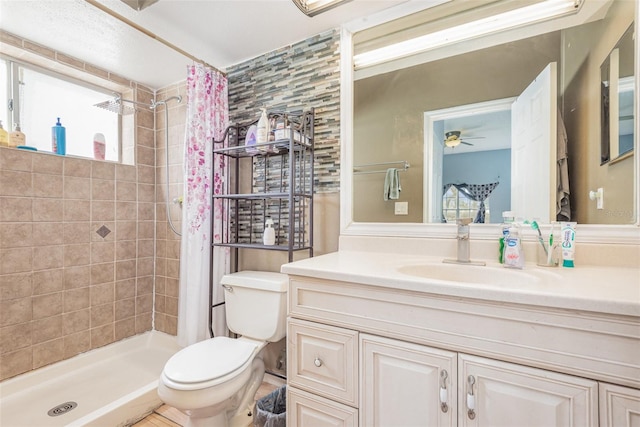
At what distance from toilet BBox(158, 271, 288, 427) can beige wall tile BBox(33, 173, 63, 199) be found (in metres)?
1.30

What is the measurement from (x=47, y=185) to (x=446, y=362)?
241cm

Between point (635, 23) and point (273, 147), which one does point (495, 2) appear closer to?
point (635, 23)

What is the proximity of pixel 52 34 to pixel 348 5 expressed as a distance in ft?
5.76

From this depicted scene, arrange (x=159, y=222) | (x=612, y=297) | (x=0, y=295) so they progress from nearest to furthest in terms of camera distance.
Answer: (x=612, y=297) → (x=0, y=295) → (x=159, y=222)

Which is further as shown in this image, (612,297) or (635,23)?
(635,23)

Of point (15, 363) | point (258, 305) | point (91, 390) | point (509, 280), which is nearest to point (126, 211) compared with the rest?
point (15, 363)

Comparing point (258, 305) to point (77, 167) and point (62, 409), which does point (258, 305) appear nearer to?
point (62, 409)

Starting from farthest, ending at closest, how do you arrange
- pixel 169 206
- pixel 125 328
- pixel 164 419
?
pixel 169 206
pixel 125 328
pixel 164 419

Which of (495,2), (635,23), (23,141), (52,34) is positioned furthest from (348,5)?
(23,141)

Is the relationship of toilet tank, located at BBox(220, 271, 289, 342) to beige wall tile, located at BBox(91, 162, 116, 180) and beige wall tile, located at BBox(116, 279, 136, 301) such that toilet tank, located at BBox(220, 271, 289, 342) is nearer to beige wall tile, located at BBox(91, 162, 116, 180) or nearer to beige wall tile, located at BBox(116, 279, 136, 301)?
beige wall tile, located at BBox(116, 279, 136, 301)

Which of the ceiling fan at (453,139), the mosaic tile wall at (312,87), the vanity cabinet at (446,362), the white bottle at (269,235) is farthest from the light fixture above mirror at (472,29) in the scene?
the vanity cabinet at (446,362)

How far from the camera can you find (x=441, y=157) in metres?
1.39

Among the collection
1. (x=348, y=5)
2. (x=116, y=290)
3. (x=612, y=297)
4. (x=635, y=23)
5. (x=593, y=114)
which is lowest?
(x=116, y=290)

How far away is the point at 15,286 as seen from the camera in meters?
1.71
